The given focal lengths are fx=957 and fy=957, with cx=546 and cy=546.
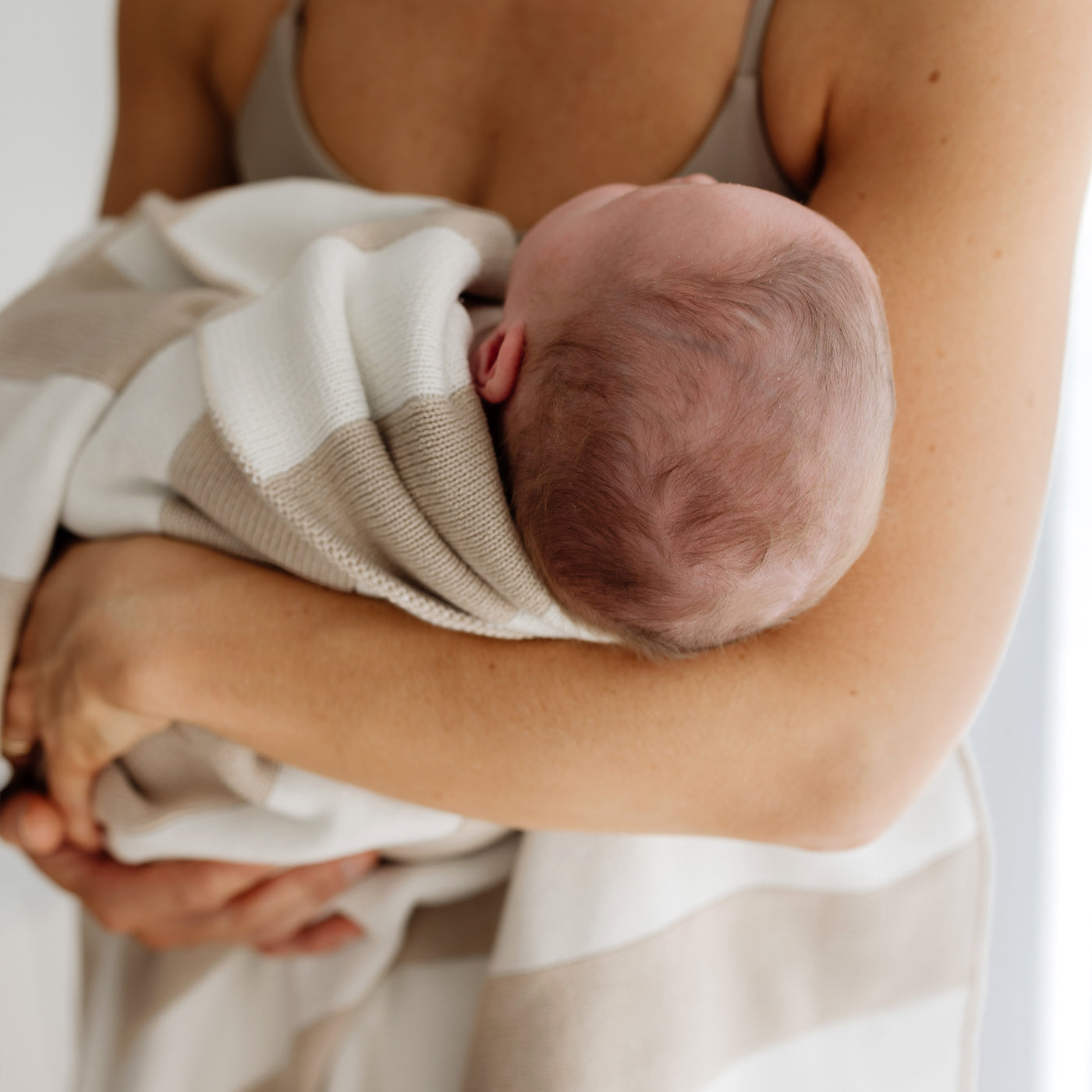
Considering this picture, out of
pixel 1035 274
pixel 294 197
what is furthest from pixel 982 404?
pixel 294 197

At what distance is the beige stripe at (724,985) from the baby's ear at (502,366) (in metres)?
0.47

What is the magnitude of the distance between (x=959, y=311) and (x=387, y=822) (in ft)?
1.84

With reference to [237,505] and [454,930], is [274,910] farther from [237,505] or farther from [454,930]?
[237,505]

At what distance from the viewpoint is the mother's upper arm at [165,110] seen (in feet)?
3.45

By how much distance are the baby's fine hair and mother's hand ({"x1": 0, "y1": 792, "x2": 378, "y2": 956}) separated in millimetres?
434

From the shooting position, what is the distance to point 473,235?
28.8 inches

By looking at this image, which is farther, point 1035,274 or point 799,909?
point 799,909

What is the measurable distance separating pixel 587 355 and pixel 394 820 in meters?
0.40

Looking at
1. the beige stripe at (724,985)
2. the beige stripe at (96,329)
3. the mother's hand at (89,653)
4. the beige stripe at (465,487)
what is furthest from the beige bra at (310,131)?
the beige stripe at (724,985)

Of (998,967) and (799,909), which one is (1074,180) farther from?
(998,967)

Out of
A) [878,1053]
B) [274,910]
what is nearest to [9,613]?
[274,910]

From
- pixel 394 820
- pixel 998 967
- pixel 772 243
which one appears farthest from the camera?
pixel 998 967

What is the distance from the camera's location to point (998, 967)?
1.15m

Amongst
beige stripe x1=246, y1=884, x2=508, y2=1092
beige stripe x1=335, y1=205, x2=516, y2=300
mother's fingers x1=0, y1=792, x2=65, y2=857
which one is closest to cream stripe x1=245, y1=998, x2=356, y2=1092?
beige stripe x1=246, y1=884, x2=508, y2=1092
